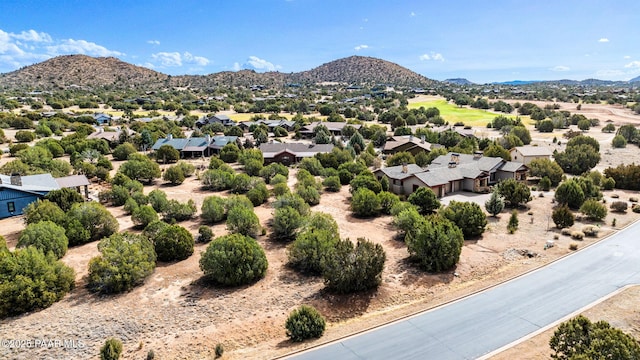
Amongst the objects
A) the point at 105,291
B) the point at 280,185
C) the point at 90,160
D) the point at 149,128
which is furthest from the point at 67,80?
the point at 105,291

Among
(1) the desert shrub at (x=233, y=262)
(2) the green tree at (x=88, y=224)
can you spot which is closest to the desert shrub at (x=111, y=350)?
(1) the desert shrub at (x=233, y=262)

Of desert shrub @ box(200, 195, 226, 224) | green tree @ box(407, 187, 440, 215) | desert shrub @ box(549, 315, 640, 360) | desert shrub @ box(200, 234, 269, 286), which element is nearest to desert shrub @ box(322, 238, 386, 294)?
desert shrub @ box(200, 234, 269, 286)

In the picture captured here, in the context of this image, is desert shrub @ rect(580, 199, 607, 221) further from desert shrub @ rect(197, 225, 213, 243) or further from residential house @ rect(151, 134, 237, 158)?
residential house @ rect(151, 134, 237, 158)

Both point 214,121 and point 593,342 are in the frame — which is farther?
point 214,121

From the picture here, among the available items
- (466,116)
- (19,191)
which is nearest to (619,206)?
(19,191)

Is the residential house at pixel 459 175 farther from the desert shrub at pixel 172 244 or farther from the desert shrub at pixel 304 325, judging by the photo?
the desert shrub at pixel 304 325

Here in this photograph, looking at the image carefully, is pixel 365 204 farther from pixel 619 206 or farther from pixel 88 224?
pixel 619 206
